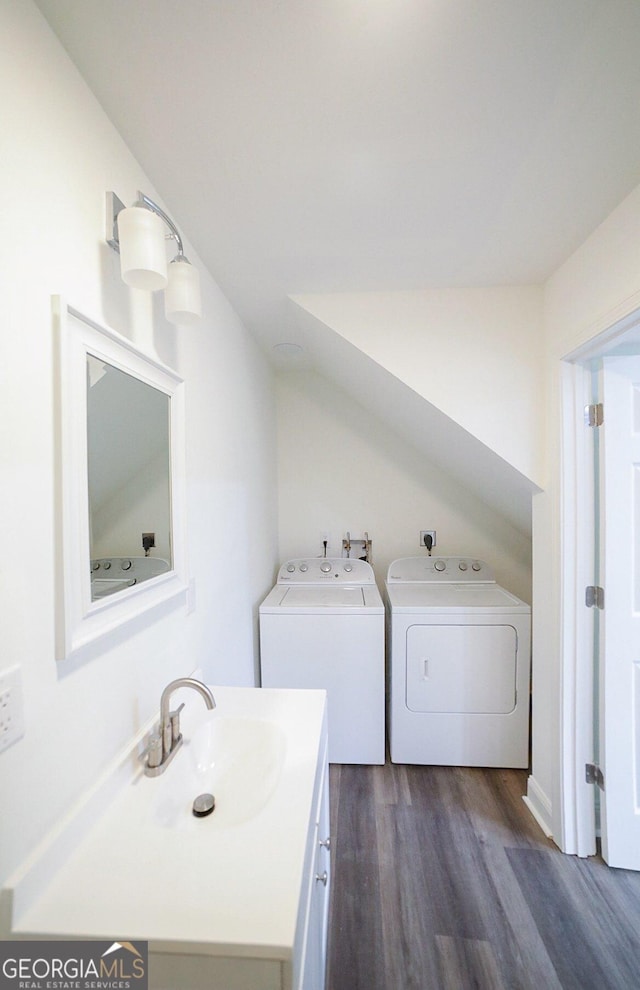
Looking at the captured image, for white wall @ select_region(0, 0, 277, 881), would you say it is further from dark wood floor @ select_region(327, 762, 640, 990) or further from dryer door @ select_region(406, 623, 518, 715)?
dryer door @ select_region(406, 623, 518, 715)

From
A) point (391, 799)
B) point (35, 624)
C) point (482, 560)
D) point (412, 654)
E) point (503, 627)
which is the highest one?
point (35, 624)

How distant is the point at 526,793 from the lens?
6.17ft

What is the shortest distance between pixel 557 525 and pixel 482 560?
3.91 ft

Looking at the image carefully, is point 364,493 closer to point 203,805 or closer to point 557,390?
point 557,390

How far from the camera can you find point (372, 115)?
924 millimetres

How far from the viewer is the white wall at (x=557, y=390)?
4.01ft

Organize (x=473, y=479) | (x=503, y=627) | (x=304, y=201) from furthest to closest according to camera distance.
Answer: (x=473, y=479) < (x=503, y=627) < (x=304, y=201)

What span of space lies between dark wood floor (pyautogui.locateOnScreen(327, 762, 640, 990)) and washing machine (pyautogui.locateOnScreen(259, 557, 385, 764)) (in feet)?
0.84

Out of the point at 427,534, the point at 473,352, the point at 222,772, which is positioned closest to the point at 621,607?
the point at 473,352

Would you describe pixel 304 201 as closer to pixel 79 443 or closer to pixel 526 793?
pixel 79 443

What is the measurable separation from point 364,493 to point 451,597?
3.32ft

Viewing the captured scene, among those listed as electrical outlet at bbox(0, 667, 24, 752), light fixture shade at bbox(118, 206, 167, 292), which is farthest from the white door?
electrical outlet at bbox(0, 667, 24, 752)

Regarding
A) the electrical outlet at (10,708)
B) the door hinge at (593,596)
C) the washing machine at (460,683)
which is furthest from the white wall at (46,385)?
the door hinge at (593,596)

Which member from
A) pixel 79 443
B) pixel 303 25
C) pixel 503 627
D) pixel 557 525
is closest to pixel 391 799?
pixel 503 627
